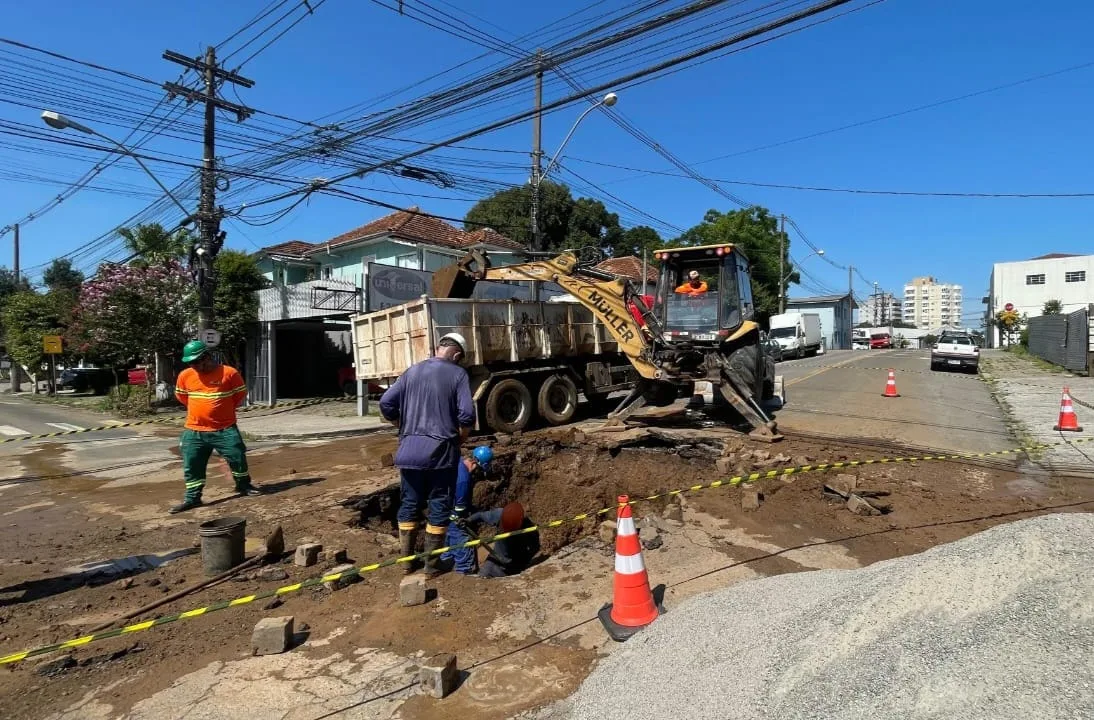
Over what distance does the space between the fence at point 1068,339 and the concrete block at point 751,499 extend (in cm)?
1904

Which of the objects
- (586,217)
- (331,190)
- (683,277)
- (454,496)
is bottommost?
(454,496)

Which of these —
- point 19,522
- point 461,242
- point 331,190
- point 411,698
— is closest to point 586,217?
point 461,242

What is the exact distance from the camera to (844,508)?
5.80 m

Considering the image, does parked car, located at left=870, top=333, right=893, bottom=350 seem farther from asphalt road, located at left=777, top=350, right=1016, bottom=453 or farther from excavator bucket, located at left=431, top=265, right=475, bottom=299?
excavator bucket, located at left=431, top=265, right=475, bottom=299

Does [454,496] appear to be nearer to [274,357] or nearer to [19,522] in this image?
[19,522]

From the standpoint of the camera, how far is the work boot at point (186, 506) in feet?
21.2

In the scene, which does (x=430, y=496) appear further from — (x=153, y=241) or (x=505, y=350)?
(x=153, y=241)

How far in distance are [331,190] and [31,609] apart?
12.0m

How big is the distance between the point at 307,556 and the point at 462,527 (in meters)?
1.17

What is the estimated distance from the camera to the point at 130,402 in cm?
1909

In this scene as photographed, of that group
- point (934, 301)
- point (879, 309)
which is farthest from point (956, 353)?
point (934, 301)

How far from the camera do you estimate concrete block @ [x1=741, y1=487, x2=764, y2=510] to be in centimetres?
574

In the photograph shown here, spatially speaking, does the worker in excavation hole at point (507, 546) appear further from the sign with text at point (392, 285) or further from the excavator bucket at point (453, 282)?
the sign with text at point (392, 285)

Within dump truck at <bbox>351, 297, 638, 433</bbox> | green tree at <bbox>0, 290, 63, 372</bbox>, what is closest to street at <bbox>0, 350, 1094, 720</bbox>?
dump truck at <bbox>351, 297, 638, 433</bbox>
